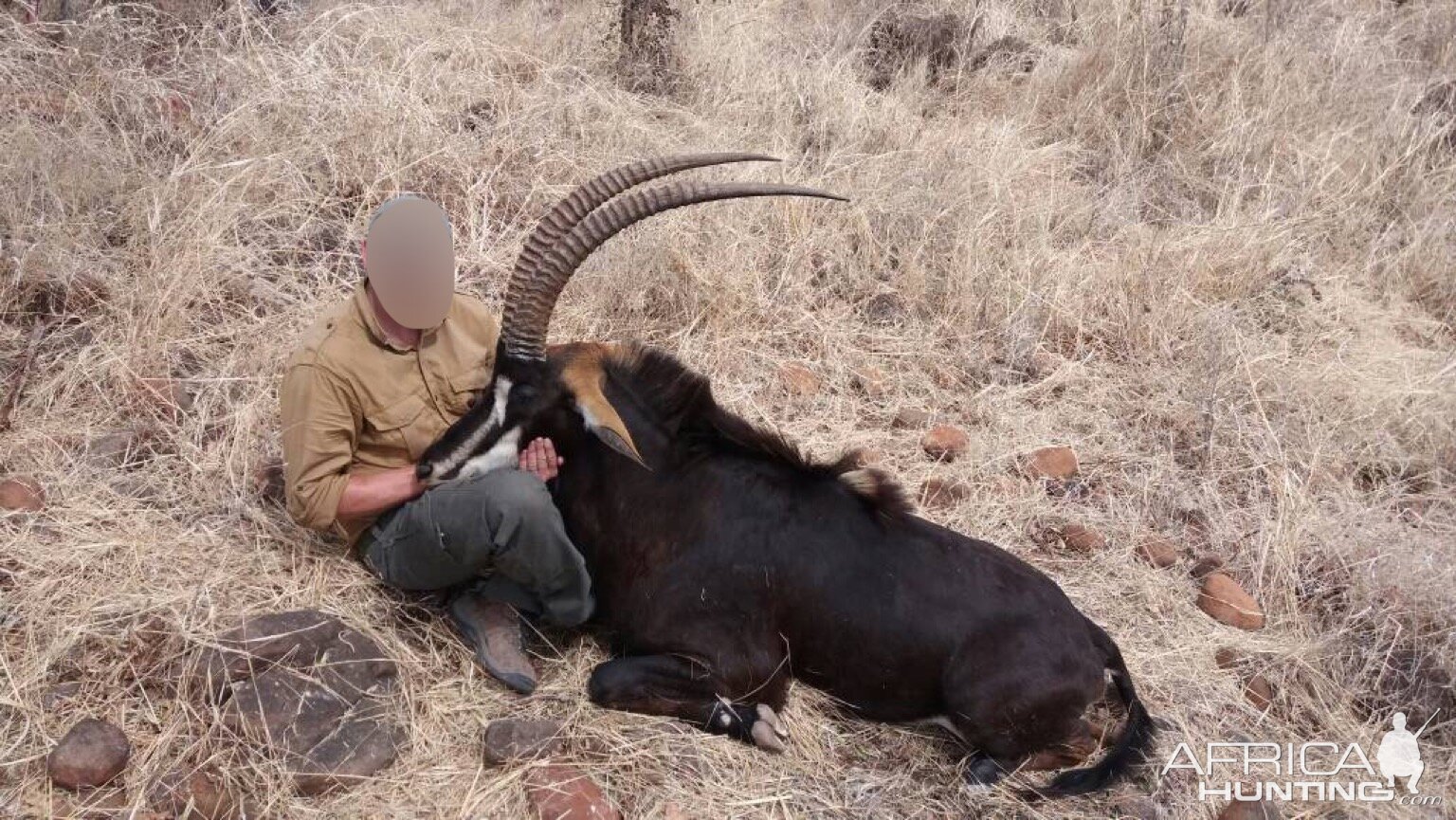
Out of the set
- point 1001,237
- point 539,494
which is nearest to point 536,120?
point 1001,237

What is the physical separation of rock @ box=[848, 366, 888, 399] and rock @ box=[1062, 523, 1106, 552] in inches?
49.9

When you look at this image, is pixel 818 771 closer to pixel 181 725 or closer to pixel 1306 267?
pixel 181 725

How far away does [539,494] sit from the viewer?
12.2 ft

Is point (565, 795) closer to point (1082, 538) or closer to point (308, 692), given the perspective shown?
point (308, 692)

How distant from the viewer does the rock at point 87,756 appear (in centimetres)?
314

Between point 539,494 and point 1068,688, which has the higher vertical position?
point 539,494

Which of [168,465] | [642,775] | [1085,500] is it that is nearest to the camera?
[642,775]

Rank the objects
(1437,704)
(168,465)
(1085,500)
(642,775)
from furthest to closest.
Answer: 1. (1085,500)
2. (168,465)
3. (1437,704)
4. (642,775)

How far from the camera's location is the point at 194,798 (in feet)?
10.4

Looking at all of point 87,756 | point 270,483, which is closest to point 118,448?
point 270,483

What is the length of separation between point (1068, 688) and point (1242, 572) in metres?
1.66

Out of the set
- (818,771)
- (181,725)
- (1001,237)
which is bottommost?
(818,771)

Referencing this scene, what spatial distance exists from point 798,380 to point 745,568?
6.57 feet

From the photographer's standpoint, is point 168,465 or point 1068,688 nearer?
point 1068,688
